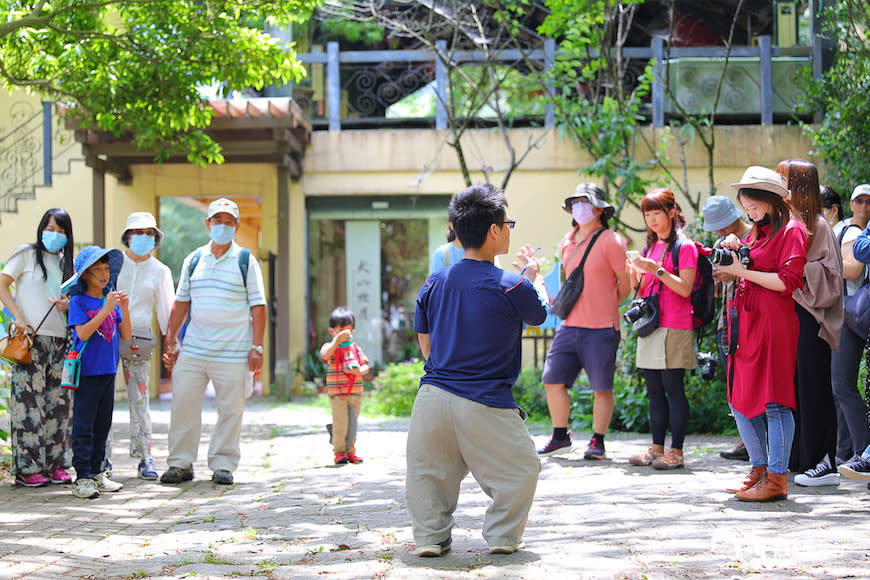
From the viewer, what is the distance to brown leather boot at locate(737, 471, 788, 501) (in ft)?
16.9

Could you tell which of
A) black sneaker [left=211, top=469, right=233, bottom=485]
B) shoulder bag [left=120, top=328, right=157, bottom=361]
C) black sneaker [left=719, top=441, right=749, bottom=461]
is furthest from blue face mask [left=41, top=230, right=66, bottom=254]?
black sneaker [left=719, top=441, right=749, bottom=461]

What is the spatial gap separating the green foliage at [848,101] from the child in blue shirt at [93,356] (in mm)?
7758

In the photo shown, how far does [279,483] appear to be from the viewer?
669cm

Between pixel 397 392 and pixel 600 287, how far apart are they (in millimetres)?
5597

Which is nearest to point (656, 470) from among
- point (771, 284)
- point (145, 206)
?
point (771, 284)

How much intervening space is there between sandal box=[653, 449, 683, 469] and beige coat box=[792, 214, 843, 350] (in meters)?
1.47

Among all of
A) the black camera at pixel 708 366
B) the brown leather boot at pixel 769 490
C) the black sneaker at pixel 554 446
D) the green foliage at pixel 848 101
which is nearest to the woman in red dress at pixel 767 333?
the brown leather boot at pixel 769 490

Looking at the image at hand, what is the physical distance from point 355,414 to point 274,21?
3.86 m

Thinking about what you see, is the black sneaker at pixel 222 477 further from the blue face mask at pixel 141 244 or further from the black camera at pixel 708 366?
the black camera at pixel 708 366

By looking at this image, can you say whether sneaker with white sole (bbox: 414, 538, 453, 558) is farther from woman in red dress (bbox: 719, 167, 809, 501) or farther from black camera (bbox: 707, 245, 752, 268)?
black camera (bbox: 707, 245, 752, 268)

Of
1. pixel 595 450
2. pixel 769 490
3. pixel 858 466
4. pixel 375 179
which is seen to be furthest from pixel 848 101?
pixel 375 179

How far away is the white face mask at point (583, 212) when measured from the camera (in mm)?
7079

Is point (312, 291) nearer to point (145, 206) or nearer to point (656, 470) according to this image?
point (145, 206)

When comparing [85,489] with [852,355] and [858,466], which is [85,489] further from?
[852,355]
